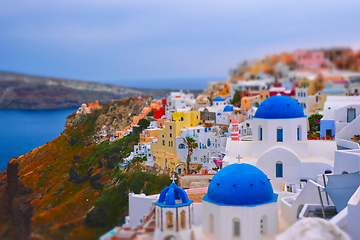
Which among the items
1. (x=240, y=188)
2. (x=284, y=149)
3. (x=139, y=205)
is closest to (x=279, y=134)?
(x=284, y=149)

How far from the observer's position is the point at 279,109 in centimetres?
1556

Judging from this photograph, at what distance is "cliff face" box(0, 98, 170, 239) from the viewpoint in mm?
22656

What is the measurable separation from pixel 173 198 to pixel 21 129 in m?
9.57

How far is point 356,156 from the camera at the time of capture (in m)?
11.3

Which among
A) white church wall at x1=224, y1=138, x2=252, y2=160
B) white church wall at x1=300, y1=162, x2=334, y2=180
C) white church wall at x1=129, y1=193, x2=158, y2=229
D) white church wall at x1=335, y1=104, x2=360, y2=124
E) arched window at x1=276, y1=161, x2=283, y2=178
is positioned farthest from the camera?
white church wall at x1=335, y1=104, x2=360, y2=124

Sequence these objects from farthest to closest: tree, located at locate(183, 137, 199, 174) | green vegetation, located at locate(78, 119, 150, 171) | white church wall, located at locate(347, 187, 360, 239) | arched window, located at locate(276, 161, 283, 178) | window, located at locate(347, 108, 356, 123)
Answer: green vegetation, located at locate(78, 119, 150, 171) < tree, located at locate(183, 137, 199, 174) < window, located at locate(347, 108, 356, 123) < arched window, located at locate(276, 161, 283, 178) < white church wall, located at locate(347, 187, 360, 239)

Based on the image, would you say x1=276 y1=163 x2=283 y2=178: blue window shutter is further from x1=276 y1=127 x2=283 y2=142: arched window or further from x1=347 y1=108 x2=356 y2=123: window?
x1=347 y1=108 x2=356 y2=123: window

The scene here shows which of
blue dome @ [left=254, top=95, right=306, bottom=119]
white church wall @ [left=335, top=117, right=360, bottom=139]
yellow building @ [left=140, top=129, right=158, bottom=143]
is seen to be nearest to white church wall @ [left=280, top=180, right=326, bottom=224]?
blue dome @ [left=254, top=95, right=306, bottom=119]

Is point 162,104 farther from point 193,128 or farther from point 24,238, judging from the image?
point 24,238

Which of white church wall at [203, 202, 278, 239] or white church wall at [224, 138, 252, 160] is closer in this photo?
white church wall at [203, 202, 278, 239]

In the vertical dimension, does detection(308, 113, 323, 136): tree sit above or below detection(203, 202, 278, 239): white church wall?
above

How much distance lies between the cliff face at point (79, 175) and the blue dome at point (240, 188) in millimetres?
7814

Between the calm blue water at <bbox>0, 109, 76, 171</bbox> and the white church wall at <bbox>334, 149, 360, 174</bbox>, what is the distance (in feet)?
39.3

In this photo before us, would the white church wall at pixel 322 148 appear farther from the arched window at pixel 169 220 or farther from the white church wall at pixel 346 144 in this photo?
the arched window at pixel 169 220
